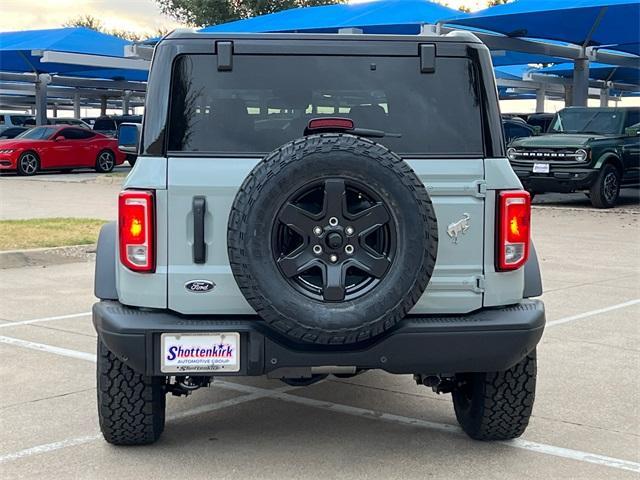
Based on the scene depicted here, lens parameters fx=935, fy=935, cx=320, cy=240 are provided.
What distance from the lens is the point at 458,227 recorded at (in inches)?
161

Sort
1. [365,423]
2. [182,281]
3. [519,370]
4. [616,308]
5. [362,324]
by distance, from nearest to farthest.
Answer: [362,324] < [182,281] < [519,370] < [365,423] < [616,308]

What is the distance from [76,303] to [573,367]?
4314 mm

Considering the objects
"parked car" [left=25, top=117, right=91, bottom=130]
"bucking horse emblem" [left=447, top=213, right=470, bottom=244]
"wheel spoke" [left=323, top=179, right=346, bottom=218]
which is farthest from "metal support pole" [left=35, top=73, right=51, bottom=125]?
"wheel spoke" [left=323, top=179, right=346, bottom=218]

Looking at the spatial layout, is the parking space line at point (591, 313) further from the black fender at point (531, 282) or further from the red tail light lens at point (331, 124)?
the red tail light lens at point (331, 124)

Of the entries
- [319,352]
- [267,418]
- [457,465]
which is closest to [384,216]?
[319,352]

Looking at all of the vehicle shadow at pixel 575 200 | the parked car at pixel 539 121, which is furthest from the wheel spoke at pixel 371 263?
the parked car at pixel 539 121

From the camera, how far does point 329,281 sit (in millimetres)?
3768

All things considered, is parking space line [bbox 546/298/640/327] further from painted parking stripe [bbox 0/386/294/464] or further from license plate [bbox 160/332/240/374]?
license plate [bbox 160/332/240/374]

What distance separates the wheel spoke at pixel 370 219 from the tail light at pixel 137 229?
0.89m

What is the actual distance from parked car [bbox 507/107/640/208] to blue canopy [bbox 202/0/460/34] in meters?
4.44

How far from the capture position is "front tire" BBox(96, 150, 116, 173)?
27.8 metres

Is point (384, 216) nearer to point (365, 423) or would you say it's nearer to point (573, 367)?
point (365, 423)

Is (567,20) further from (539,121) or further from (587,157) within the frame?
(539,121)

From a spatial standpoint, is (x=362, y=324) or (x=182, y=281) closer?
(x=362, y=324)
